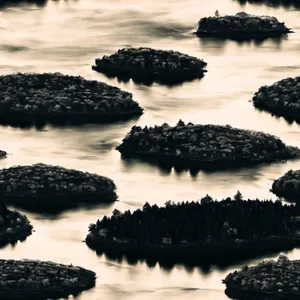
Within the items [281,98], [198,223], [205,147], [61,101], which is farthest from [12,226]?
[281,98]

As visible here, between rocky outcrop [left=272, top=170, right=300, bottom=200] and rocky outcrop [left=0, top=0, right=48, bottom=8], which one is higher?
rocky outcrop [left=272, top=170, right=300, bottom=200]

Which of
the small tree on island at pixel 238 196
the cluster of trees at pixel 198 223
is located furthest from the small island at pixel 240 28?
the cluster of trees at pixel 198 223

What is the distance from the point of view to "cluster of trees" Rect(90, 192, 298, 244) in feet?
213

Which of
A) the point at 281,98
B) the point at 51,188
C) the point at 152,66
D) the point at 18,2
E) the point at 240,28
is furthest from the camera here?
the point at 18,2

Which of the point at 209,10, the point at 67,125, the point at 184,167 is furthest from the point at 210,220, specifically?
the point at 209,10

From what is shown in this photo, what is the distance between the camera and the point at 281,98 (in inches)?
3462

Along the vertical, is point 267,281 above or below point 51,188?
above

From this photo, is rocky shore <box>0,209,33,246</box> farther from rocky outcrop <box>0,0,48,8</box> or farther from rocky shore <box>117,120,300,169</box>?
rocky outcrop <box>0,0,48,8</box>

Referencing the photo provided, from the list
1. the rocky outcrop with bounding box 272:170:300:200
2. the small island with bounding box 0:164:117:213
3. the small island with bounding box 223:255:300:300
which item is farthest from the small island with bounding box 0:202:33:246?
the rocky outcrop with bounding box 272:170:300:200

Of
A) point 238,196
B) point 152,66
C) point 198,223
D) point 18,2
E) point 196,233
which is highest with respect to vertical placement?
point 198,223

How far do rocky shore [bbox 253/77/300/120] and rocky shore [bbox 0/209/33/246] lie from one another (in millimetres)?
20523

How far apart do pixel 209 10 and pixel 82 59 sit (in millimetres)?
13748

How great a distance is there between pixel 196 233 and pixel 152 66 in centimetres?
2967

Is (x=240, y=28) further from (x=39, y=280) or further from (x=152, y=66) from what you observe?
(x=39, y=280)
